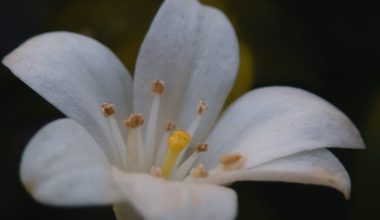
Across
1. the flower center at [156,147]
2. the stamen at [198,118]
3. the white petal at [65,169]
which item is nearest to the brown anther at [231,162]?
the flower center at [156,147]

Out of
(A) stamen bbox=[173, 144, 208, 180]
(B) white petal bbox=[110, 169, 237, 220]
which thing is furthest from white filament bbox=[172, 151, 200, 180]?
(B) white petal bbox=[110, 169, 237, 220]

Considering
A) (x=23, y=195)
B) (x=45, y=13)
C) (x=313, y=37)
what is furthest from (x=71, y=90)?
(x=313, y=37)

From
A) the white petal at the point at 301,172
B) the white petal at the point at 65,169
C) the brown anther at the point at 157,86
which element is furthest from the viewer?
the brown anther at the point at 157,86

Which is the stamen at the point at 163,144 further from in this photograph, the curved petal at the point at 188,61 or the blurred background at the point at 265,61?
the blurred background at the point at 265,61

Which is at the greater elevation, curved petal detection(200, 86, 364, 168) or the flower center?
curved petal detection(200, 86, 364, 168)

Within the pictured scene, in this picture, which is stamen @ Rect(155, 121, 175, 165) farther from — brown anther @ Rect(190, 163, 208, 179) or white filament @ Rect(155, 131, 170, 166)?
brown anther @ Rect(190, 163, 208, 179)

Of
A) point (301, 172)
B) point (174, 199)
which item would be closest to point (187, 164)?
point (301, 172)
